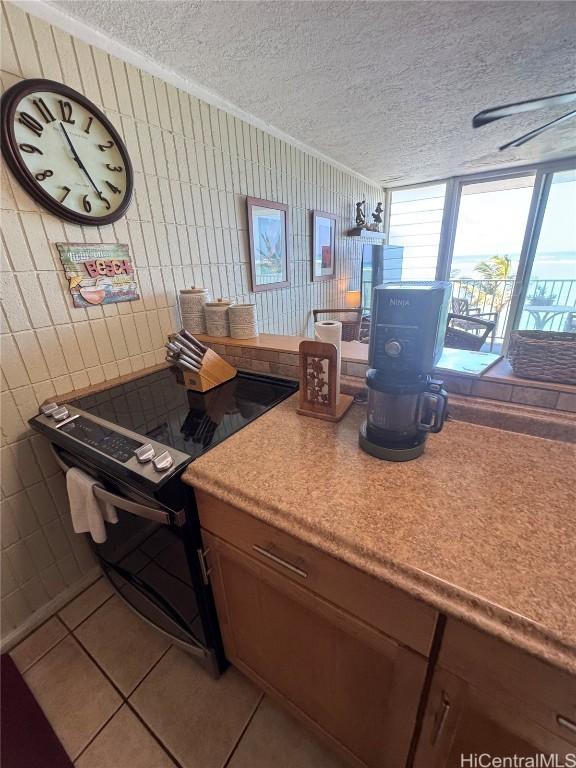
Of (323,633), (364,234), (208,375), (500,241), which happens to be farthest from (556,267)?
(323,633)

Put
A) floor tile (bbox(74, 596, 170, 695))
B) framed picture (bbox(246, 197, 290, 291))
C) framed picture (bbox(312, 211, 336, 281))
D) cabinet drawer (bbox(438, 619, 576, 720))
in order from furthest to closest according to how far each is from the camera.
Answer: framed picture (bbox(312, 211, 336, 281)) < framed picture (bbox(246, 197, 290, 291)) < floor tile (bbox(74, 596, 170, 695)) < cabinet drawer (bbox(438, 619, 576, 720))

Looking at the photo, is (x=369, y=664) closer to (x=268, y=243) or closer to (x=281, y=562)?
(x=281, y=562)

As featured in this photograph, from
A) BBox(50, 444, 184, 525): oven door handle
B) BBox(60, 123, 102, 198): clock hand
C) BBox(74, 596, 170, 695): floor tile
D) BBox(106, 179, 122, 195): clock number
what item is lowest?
BBox(74, 596, 170, 695): floor tile

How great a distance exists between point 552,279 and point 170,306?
4389 mm

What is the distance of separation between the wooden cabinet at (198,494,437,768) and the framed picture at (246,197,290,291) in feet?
5.56

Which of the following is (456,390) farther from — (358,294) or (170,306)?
(358,294)

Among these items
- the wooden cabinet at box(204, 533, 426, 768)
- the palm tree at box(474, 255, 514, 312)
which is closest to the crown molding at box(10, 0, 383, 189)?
the wooden cabinet at box(204, 533, 426, 768)

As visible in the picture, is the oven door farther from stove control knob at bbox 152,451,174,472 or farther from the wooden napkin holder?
the wooden napkin holder

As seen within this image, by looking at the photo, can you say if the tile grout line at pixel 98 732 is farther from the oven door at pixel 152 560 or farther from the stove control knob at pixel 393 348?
the stove control knob at pixel 393 348

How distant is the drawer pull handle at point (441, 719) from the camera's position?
1.78ft

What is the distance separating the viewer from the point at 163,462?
29.9 inches

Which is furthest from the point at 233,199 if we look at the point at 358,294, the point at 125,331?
the point at 358,294

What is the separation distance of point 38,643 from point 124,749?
565mm

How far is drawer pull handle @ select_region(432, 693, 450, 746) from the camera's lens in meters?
0.54
